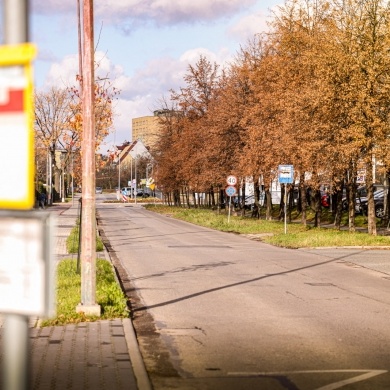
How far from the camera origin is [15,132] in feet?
9.12

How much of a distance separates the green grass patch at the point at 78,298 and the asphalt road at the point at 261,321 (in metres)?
0.38

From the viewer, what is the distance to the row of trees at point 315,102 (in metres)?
29.7

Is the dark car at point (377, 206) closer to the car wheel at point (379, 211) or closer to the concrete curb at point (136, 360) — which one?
the car wheel at point (379, 211)

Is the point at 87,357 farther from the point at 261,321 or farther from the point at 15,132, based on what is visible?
the point at 15,132

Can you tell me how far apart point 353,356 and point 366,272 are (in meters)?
10.3

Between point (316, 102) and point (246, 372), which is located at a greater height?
point (316, 102)

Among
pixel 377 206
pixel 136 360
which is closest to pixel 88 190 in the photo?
pixel 136 360

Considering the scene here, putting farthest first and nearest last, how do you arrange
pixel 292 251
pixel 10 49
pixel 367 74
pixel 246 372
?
pixel 367 74, pixel 292 251, pixel 246 372, pixel 10 49

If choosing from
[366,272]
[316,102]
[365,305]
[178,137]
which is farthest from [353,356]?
[178,137]

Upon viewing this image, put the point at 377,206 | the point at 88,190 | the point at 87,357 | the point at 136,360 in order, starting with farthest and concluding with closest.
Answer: the point at 377,206 < the point at 88,190 < the point at 87,357 < the point at 136,360

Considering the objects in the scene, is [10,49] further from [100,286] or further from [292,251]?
[292,251]

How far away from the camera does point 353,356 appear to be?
8.70 m

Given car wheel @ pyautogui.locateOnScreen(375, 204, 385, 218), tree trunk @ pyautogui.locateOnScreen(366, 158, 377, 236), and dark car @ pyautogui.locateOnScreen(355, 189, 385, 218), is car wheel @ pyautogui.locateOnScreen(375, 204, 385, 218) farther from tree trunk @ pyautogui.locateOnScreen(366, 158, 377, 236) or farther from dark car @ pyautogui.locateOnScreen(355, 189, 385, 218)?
tree trunk @ pyautogui.locateOnScreen(366, 158, 377, 236)

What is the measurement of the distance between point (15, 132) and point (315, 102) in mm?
28177
